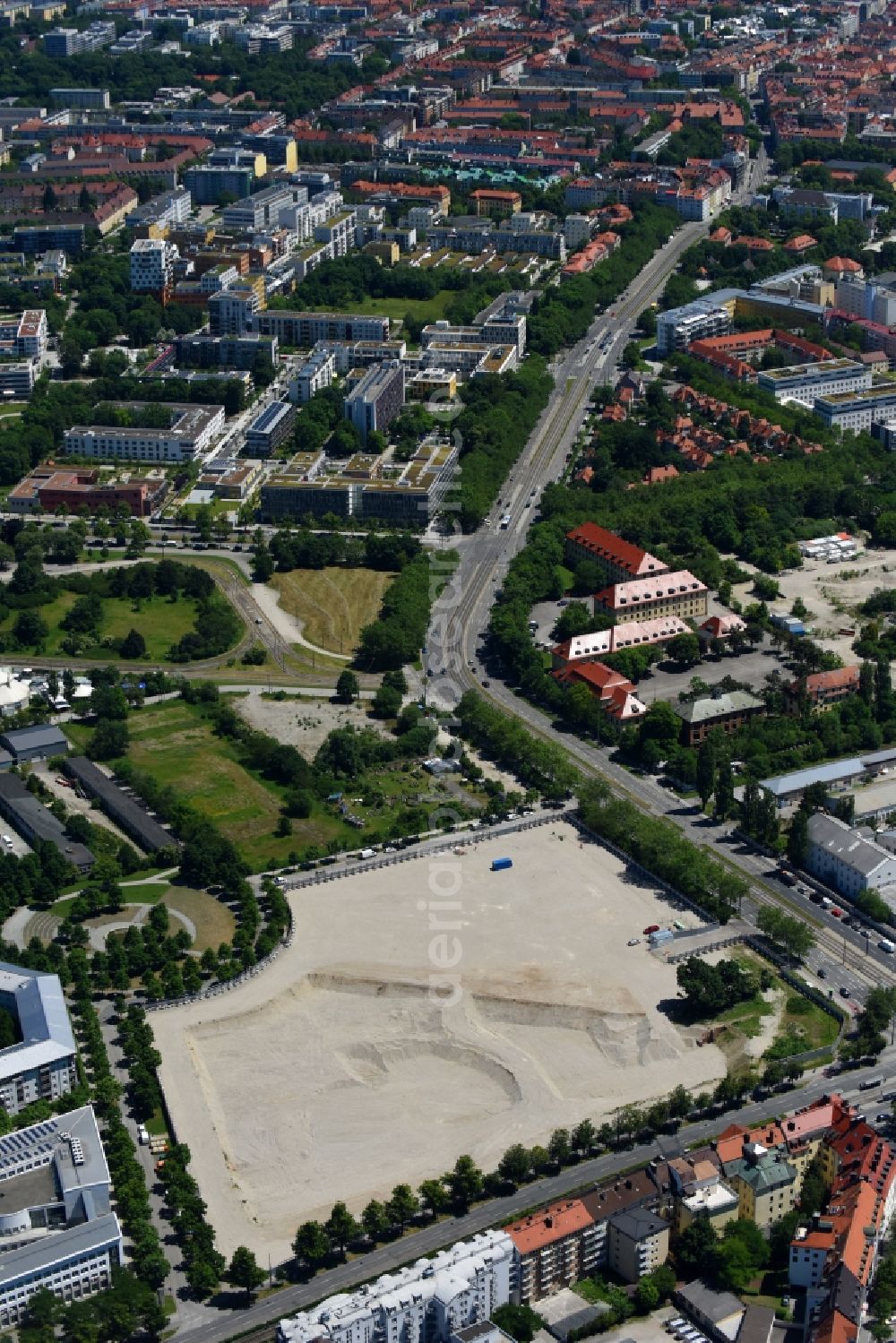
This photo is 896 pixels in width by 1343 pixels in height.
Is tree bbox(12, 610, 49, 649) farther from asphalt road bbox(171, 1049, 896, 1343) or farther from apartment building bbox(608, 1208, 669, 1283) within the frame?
apartment building bbox(608, 1208, 669, 1283)

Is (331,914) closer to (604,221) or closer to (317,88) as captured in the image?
(604,221)

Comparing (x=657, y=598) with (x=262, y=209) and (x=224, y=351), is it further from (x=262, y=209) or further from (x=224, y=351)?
(x=262, y=209)

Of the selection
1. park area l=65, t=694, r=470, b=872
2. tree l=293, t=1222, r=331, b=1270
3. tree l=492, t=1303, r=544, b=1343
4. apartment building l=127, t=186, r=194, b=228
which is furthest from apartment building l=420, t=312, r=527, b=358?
tree l=492, t=1303, r=544, b=1343

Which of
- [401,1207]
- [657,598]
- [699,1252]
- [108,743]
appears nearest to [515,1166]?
[401,1207]

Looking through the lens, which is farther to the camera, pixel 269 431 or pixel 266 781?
pixel 269 431

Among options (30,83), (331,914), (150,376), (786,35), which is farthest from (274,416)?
(786,35)

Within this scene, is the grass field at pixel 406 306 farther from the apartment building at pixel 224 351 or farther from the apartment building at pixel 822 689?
the apartment building at pixel 822 689
